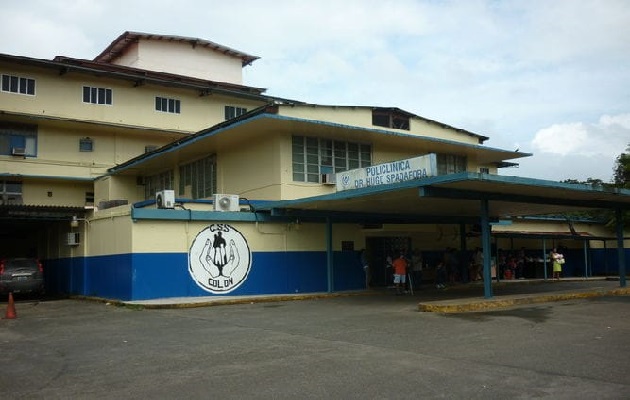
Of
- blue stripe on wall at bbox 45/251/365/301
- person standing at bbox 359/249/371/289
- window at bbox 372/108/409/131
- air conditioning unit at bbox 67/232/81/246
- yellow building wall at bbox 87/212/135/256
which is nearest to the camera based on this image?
blue stripe on wall at bbox 45/251/365/301

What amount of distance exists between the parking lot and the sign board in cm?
363

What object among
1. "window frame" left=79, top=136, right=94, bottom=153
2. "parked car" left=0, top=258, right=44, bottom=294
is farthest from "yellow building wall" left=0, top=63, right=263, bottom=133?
"parked car" left=0, top=258, right=44, bottom=294

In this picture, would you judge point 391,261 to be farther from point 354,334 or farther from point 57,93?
point 57,93

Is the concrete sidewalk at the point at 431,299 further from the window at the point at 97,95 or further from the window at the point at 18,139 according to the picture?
the window at the point at 97,95

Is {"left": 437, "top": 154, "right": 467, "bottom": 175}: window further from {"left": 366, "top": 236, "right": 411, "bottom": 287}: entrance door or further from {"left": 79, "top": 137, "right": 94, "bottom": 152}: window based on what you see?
{"left": 79, "top": 137, "right": 94, "bottom": 152}: window

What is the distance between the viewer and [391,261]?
78.7ft

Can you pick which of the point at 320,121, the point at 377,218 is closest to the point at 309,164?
the point at 320,121

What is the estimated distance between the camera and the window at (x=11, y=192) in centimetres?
2919

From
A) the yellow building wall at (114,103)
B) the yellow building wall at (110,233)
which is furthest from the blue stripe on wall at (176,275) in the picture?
the yellow building wall at (114,103)

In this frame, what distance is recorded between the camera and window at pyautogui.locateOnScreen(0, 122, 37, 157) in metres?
29.1

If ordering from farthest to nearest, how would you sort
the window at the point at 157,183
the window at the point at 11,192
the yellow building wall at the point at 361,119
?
the window at the point at 11,192, the window at the point at 157,183, the yellow building wall at the point at 361,119

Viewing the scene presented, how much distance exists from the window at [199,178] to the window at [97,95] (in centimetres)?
705

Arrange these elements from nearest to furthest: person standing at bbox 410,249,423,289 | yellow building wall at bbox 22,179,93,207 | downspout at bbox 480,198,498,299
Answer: downspout at bbox 480,198,498,299
person standing at bbox 410,249,423,289
yellow building wall at bbox 22,179,93,207

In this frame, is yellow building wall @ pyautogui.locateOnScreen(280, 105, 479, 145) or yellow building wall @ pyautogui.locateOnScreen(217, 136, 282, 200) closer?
yellow building wall @ pyautogui.locateOnScreen(280, 105, 479, 145)
